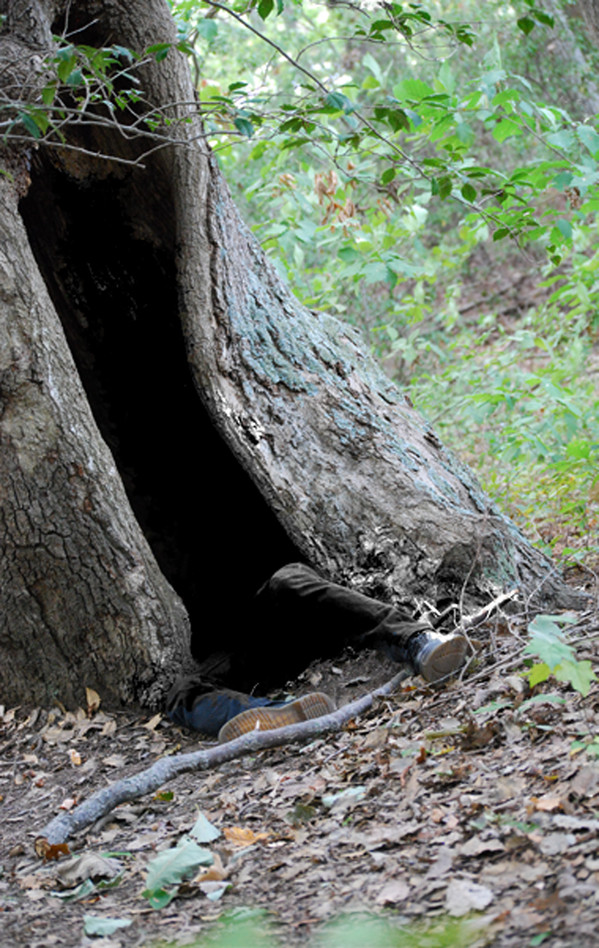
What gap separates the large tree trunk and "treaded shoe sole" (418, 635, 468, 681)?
0.79 metres

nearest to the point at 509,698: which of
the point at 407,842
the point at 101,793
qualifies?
the point at 407,842

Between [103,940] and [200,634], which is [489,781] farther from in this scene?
[200,634]

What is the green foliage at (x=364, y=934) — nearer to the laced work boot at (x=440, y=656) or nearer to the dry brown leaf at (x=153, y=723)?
the laced work boot at (x=440, y=656)

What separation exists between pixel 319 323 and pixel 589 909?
4.06m

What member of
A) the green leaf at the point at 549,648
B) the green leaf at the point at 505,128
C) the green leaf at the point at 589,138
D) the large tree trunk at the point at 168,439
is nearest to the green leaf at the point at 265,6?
the large tree trunk at the point at 168,439

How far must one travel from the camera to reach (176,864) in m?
2.31

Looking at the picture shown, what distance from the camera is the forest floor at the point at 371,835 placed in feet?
6.03

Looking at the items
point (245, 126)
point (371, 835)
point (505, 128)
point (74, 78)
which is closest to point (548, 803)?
point (371, 835)

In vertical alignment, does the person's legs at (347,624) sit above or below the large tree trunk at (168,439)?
below

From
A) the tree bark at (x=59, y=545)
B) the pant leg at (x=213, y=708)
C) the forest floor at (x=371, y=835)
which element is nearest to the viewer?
the forest floor at (x=371, y=835)

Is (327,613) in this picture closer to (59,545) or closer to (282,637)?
(282,637)

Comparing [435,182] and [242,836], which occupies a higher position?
[435,182]

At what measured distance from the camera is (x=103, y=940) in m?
2.03

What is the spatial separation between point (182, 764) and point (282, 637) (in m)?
1.13
